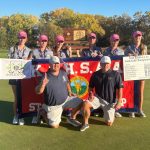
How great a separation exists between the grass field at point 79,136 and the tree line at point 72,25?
1321 inches

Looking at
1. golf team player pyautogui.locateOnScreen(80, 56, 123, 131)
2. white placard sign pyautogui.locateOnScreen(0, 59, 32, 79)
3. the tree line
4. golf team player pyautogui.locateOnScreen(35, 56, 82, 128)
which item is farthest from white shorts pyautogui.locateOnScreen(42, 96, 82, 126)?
the tree line

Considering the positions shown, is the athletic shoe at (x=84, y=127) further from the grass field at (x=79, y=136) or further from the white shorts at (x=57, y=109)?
the white shorts at (x=57, y=109)

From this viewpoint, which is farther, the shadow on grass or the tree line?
the tree line

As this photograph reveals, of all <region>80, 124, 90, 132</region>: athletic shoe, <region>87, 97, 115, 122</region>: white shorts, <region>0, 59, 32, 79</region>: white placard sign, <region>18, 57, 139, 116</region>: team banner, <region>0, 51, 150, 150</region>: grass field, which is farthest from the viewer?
<region>18, 57, 139, 116</region>: team banner

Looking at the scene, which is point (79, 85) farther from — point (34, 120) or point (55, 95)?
point (34, 120)

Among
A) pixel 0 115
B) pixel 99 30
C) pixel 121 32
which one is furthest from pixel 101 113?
pixel 99 30

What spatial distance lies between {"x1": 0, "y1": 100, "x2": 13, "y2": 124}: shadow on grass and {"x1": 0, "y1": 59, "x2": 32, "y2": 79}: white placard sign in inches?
39.4

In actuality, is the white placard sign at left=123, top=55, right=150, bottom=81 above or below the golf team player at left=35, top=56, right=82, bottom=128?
above

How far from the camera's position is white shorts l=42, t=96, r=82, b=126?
7.54m

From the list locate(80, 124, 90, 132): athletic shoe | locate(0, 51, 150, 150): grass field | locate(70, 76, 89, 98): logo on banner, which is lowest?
locate(0, 51, 150, 150): grass field

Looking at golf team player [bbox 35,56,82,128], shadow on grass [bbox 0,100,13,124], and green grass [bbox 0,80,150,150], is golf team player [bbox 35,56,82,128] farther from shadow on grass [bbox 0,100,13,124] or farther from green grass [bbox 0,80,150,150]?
shadow on grass [bbox 0,100,13,124]

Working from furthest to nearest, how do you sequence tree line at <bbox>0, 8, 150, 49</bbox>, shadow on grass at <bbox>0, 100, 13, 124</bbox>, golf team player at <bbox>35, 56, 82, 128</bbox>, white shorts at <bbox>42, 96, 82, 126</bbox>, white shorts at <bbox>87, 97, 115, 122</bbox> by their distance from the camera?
tree line at <bbox>0, 8, 150, 49</bbox> → shadow on grass at <bbox>0, 100, 13, 124</bbox> → white shorts at <bbox>87, 97, 115, 122</bbox> → white shorts at <bbox>42, 96, 82, 126</bbox> → golf team player at <bbox>35, 56, 82, 128</bbox>

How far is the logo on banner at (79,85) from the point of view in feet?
27.1

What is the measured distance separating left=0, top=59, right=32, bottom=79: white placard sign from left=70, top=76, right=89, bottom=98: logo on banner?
3.48 feet
